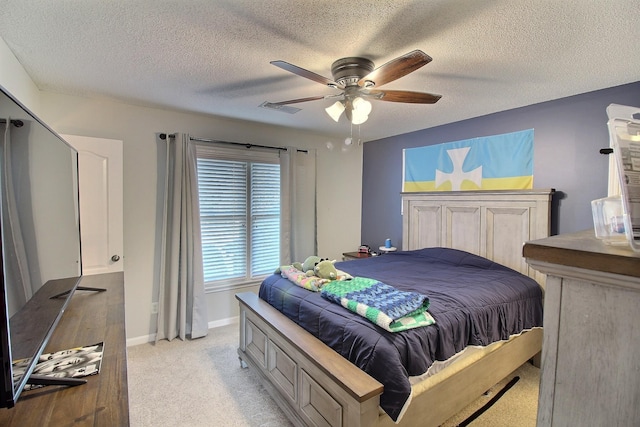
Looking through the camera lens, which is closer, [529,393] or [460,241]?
[529,393]

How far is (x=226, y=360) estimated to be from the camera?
2893 millimetres

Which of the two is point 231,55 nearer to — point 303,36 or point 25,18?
point 303,36

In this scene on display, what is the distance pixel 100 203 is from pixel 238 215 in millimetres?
1369

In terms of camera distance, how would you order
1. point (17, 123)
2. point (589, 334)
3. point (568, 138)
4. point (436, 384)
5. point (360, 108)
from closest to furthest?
point (589, 334), point (17, 123), point (436, 384), point (360, 108), point (568, 138)

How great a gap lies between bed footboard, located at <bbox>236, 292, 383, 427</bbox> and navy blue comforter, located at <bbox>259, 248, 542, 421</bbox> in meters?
0.08

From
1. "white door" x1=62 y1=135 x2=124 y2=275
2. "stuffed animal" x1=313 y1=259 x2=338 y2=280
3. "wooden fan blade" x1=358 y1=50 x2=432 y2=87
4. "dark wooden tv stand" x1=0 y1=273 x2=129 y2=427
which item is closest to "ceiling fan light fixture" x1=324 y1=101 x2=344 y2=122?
"wooden fan blade" x1=358 y1=50 x2=432 y2=87

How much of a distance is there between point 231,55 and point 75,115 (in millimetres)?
1866

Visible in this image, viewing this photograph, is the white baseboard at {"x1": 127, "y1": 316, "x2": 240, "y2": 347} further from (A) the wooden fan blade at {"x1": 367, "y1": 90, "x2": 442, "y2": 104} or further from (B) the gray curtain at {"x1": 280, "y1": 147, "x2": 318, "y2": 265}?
(A) the wooden fan blade at {"x1": 367, "y1": 90, "x2": 442, "y2": 104}

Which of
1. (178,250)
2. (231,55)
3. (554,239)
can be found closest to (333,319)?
(554,239)

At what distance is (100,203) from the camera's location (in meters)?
2.81

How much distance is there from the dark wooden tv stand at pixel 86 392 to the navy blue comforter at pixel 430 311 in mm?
1092

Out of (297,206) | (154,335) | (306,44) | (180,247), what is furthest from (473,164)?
(154,335)

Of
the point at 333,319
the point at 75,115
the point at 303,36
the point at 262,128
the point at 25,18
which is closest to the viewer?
the point at 25,18

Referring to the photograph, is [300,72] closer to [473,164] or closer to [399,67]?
[399,67]
